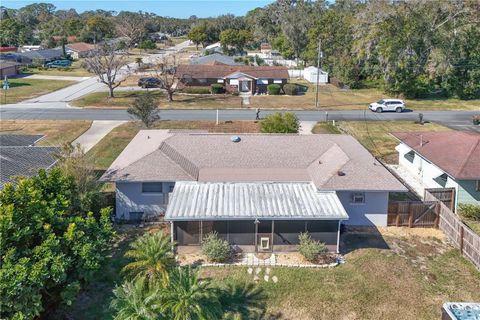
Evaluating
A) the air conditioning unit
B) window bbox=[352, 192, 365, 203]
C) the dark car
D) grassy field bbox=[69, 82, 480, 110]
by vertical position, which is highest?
the dark car

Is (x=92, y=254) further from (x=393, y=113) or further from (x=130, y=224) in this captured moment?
(x=393, y=113)

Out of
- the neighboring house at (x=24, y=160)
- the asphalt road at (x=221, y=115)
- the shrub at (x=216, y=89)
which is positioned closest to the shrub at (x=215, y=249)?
the neighboring house at (x=24, y=160)

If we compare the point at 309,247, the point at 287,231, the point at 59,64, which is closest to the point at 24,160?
the point at 287,231

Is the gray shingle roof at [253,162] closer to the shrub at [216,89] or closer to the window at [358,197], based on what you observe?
the window at [358,197]

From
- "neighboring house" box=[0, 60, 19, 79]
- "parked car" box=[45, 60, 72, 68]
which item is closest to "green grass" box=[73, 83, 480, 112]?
"neighboring house" box=[0, 60, 19, 79]

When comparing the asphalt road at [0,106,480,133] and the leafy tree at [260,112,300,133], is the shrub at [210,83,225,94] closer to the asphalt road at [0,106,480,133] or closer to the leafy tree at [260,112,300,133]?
the asphalt road at [0,106,480,133]

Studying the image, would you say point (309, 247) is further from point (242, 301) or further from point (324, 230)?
point (242, 301)
